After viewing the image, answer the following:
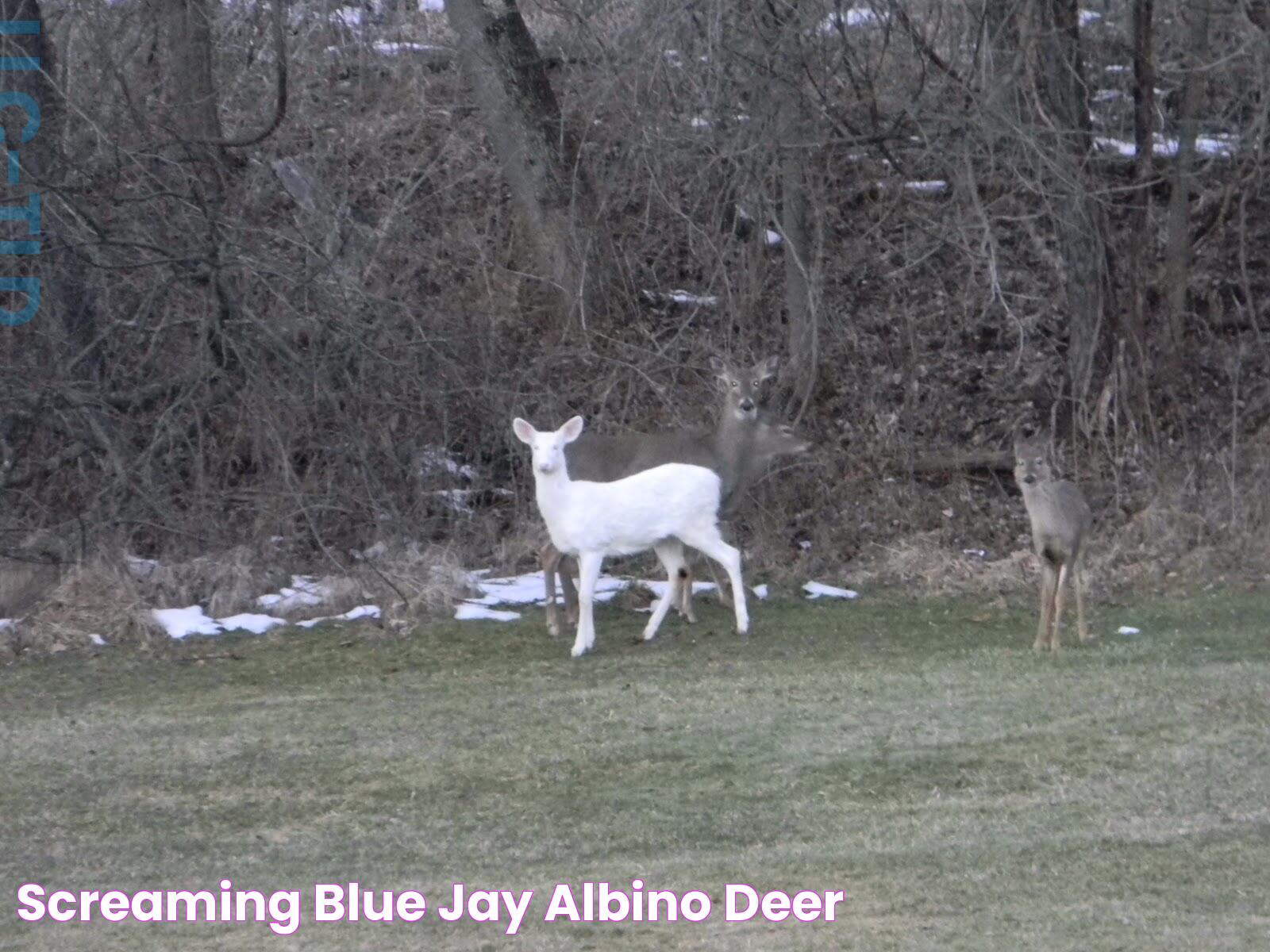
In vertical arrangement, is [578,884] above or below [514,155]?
below

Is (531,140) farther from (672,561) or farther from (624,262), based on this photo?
(672,561)

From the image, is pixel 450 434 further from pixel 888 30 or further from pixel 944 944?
pixel 944 944

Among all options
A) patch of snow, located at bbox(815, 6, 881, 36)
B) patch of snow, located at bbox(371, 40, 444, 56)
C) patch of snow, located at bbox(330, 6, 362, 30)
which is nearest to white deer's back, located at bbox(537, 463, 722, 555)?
patch of snow, located at bbox(815, 6, 881, 36)

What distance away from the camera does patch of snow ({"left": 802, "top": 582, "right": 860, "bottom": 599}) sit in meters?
12.5

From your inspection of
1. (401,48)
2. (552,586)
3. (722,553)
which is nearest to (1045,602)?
(722,553)

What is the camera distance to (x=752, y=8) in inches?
522

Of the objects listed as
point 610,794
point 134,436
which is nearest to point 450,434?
point 134,436

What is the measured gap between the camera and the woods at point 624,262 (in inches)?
495

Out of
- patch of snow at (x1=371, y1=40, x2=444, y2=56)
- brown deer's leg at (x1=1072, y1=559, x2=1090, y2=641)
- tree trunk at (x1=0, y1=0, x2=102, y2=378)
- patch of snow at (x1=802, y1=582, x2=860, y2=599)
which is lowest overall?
patch of snow at (x1=802, y1=582, x2=860, y2=599)

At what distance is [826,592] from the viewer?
12.6 m

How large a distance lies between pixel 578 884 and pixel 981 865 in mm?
1366

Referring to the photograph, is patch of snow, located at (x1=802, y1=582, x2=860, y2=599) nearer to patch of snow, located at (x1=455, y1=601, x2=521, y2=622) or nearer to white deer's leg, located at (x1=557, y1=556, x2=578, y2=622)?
white deer's leg, located at (x1=557, y1=556, x2=578, y2=622)

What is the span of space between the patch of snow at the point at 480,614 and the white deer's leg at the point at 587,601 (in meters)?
1.32

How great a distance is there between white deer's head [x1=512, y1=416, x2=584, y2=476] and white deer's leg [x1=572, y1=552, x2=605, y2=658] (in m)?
0.54
